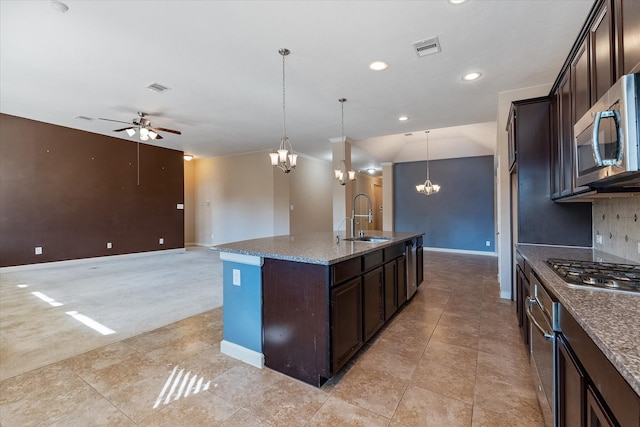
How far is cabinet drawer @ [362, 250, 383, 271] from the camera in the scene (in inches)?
93.1

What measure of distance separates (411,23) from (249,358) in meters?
3.12

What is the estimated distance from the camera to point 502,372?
6.84 ft

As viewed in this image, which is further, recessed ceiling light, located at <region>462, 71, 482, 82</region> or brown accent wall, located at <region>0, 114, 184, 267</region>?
brown accent wall, located at <region>0, 114, 184, 267</region>

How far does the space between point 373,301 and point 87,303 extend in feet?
11.7

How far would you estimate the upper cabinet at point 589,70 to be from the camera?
1.26 m

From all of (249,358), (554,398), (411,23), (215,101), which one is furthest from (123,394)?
(215,101)

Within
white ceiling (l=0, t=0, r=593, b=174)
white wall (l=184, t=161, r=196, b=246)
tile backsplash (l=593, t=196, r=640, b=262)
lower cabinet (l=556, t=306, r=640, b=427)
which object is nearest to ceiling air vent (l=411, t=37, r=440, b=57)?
white ceiling (l=0, t=0, r=593, b=174)

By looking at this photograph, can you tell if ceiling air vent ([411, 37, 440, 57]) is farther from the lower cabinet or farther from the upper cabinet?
the lower cabinet

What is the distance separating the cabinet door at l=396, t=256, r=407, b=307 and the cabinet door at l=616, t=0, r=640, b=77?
7.47 ft

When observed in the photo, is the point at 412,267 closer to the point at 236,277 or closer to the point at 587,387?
the point at 236,277

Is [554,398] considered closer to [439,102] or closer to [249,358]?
[249,358]

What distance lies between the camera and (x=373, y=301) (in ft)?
8.32

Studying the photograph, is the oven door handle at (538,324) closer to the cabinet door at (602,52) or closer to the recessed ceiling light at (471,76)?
the cabinet door at (602,52)

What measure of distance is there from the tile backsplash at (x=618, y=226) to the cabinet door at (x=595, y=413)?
150 cm
